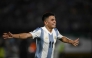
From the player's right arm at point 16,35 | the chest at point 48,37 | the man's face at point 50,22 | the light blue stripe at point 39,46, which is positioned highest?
the man's face at point 50,22

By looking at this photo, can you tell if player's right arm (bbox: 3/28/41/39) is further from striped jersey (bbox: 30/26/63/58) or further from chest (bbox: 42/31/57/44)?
chest (bbox: 42/31/57/44)

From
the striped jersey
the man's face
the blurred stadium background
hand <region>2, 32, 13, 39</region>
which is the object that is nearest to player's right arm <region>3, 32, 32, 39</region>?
hand <region>2, 32, 13, 39</region>

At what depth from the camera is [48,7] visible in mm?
21719

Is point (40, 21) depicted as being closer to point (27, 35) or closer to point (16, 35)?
point (27, 35)

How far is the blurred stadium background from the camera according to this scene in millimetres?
19719

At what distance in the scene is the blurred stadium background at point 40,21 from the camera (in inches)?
776

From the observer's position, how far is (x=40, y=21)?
69.8 feet

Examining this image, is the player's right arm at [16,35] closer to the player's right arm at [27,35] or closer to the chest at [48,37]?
the player's right arm at [27,35]

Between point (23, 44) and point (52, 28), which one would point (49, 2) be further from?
point (52, 28)

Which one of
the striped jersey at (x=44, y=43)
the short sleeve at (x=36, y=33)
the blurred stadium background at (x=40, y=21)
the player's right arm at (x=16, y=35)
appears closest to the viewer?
the player's right arm at (x=16, y=35)

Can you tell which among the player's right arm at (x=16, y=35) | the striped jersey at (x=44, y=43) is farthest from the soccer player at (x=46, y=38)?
the player's right arm at (x=16, y=35)

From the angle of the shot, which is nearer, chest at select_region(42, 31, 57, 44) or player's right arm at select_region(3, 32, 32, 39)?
player's right arm at select_region(3, 32, 32, 39)

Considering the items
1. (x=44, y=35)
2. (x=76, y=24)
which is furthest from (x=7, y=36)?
(x=76, y=24)

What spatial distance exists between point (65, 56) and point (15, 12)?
4689 mm
